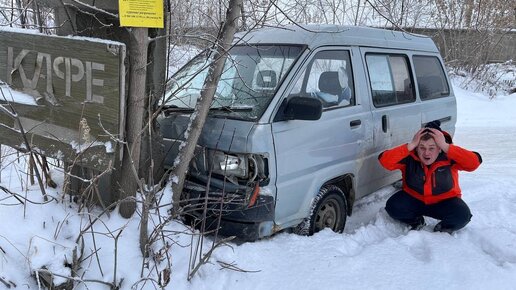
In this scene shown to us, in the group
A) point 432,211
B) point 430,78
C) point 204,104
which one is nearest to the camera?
point 204,104

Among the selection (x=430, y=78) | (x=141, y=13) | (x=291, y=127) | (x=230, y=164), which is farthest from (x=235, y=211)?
(x=430, y=78)

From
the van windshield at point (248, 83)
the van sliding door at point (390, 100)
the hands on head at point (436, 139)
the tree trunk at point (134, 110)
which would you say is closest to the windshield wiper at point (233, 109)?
the van windshield at point (248, 83)

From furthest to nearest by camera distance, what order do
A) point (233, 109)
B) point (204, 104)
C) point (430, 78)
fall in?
point (430, 78) < point (233, 109) < point (204, 104)

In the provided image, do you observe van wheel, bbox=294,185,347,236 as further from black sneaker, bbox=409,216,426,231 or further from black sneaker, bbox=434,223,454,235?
black sneaker, bbox=434,223,454,235

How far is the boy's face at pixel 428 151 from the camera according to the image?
420cm

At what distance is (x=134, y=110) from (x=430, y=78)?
12.4ft

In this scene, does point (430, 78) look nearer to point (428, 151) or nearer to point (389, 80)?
point (389, 80)

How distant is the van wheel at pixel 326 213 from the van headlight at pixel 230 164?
76 centimetres

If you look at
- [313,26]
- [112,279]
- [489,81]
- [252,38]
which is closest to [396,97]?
[313,26]

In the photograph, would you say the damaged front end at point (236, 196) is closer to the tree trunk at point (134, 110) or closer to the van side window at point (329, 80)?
the tree trunk at point (134, 110)

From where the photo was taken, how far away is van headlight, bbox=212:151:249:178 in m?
3.33

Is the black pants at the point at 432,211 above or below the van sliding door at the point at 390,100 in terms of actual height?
below

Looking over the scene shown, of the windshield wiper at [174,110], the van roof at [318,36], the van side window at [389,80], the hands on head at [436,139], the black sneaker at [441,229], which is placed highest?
the van roof at [318,36]

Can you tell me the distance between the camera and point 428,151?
4.22 m
